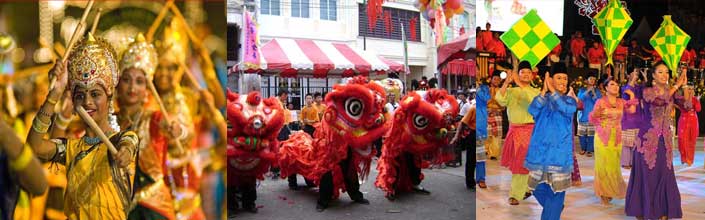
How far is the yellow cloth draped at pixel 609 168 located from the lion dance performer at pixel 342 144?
139 centimetres

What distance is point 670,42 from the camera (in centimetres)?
351

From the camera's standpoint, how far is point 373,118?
11.5 ft

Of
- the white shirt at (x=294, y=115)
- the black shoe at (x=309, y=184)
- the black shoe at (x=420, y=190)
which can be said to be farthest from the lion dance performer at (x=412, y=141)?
the white shirt at (x=294, y=115)

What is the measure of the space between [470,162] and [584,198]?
0.86 m

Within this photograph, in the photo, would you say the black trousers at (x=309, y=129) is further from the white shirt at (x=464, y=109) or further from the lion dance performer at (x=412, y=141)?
the white shirt at (x=464, y=109)

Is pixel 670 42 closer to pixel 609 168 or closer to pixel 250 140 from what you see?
pixel 609 168

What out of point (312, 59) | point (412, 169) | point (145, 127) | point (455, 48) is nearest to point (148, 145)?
point (145, 127)

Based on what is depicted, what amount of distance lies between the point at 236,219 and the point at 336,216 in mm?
544

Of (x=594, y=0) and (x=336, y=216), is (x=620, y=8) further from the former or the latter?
(x=336, y=216)

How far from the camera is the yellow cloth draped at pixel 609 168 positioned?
148 inches

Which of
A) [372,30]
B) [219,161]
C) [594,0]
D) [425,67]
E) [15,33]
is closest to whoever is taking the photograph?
[15,33]

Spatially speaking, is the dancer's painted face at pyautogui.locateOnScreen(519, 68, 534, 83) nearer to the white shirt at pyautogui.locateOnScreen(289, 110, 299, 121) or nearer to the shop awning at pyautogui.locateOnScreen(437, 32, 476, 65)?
the shop awning at pyautogui.locateOnScreen(437, 32, 476, 65)

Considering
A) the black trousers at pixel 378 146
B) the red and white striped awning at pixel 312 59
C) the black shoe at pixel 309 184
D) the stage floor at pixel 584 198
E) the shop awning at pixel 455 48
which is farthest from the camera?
the black trousers at pixel 378 146

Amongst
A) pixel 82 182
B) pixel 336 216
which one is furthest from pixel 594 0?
pixel 82 182
